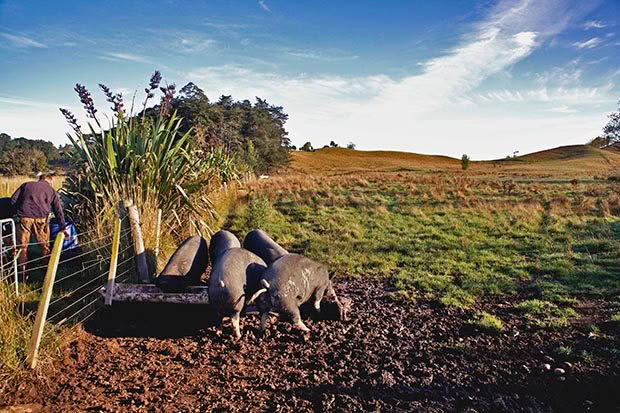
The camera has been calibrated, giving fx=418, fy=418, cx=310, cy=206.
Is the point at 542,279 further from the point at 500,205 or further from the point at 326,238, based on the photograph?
the point at 500,205

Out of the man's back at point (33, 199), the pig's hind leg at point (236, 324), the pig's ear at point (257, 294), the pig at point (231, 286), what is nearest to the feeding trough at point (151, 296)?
the pig at point (231, 286)

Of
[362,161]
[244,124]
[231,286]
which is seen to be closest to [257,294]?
[231,286]

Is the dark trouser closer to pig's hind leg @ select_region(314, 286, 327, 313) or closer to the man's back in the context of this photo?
the man's back

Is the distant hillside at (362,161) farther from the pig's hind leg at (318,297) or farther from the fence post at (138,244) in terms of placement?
the pig's hind leg at (318,297)

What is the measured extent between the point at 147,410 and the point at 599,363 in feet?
15.1

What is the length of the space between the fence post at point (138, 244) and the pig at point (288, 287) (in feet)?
6.20

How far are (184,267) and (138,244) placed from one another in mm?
767

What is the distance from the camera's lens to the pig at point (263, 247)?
6.37 meters

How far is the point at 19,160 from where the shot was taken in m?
42.2

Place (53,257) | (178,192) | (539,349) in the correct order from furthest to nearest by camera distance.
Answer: (178,192), (539,349), (53,257)

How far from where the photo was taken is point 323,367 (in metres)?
4.30

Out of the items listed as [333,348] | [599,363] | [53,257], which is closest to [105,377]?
[53,257]

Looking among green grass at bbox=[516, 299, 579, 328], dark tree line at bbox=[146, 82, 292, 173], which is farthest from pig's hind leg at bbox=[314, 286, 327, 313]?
dark tree line at bbox=[146, 82, 292, 173]

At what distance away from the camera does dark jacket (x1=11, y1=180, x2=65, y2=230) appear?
21.6 ft
